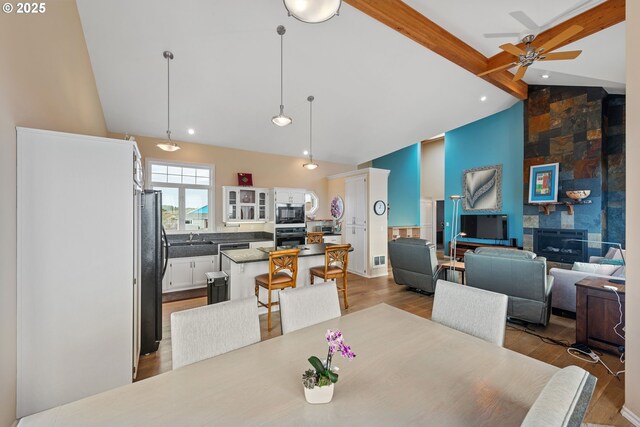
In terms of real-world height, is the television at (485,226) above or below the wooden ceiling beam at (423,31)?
below

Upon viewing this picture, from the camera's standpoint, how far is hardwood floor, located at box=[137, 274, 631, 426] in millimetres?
1960

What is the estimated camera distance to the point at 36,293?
5.04ft

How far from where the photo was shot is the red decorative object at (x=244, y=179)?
19.3 feet

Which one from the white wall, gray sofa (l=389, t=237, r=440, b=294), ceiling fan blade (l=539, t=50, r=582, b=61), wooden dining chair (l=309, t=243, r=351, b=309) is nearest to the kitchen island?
wooden dining chair (l=309, t=243, r=351, b=309)

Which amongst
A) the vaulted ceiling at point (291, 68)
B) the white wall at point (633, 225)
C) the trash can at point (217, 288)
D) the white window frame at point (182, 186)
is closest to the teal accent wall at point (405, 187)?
the vaulted ceiling at point (291, 68)

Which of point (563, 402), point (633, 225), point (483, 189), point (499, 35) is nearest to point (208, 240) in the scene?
point (563, 402)

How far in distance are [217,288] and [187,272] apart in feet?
5.87

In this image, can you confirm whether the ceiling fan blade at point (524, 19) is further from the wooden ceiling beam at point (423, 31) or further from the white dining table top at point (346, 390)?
the white dining table top at point (346, 390)

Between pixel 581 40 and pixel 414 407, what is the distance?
5.31m

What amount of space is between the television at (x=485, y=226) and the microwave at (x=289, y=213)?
4.45 metres

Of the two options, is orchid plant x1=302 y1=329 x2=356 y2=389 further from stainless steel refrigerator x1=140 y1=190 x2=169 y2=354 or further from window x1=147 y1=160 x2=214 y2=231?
window x1=147 y1=160 x2=214 y2=231

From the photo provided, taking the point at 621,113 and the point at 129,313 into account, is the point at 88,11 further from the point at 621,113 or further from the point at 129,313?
the point at 621,113

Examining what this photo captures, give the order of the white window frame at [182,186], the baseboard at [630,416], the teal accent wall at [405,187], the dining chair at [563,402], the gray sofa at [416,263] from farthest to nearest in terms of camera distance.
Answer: the teal accent wall at [405,187] < the white window frame at [182,186] < the gray sofa at [416,263] < the baseboard at [630,416] < the dining chair at [563,402]

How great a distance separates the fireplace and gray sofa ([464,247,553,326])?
316 cm
